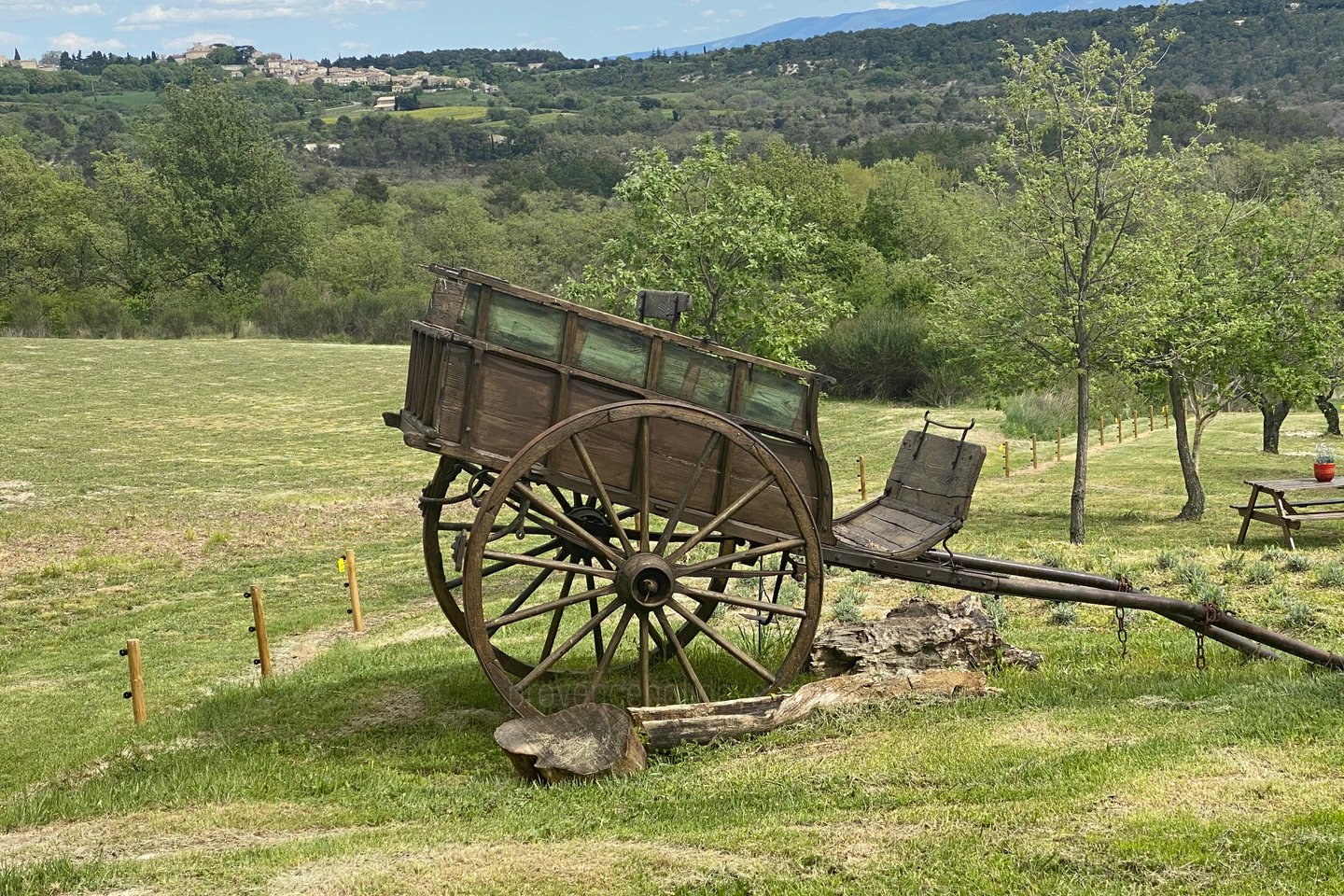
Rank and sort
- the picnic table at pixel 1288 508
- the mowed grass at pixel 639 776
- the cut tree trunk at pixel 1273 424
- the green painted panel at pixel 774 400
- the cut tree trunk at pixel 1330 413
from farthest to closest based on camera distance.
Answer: the cut tree trunk at pixel 1330 413 → the cut tree trunk at pixel 1273 424 → the picnic table at pixel 1288 508 → the green painted panel at pixel 774 400 → the mowed grass at pixel 639 776

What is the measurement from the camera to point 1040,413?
4203 centimetres

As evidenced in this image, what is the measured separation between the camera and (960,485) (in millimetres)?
10211

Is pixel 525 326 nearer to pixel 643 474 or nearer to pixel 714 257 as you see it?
pixel 643 474

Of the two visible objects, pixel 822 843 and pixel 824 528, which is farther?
pixel 824 528

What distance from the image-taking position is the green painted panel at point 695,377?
905cm

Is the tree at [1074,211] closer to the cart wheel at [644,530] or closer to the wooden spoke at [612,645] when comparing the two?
the cart wheel at [644,530]

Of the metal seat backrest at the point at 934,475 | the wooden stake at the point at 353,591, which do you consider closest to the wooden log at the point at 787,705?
the metal seat backrest at the point at 934,475

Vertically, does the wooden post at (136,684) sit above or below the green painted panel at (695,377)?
below

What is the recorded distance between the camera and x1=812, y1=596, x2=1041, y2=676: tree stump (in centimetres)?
998

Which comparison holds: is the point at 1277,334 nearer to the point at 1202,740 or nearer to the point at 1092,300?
the point at 1092,300

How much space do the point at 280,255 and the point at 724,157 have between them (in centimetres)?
6247

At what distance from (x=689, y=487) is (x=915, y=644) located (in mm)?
2598

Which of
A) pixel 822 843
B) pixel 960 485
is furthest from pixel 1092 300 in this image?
pixel 822 843

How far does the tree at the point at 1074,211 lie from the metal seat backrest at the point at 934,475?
40.7ft
